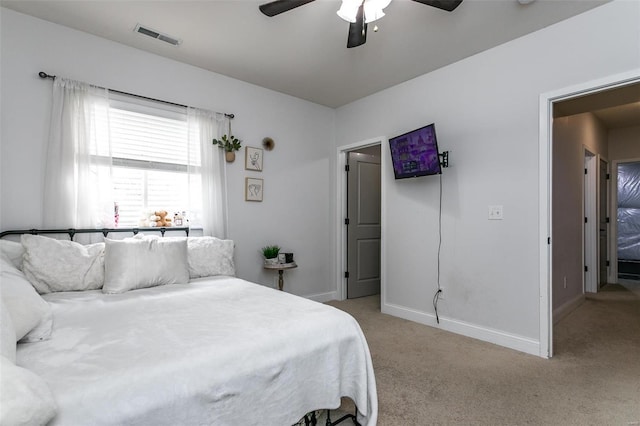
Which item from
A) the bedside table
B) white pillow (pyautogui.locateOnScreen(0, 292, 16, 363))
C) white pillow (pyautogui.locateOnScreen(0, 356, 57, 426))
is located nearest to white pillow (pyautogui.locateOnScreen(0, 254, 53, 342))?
white pillow (pyautogui.locateOnScreen(0, 292, 16, 363))

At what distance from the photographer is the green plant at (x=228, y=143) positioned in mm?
3481

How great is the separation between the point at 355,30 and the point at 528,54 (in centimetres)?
167

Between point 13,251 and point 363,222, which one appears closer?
point 13,251

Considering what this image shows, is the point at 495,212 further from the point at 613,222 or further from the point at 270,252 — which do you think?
the point at 613,222

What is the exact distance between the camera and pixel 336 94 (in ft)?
13.5

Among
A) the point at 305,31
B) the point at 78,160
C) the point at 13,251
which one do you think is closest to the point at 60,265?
the point at 13,251

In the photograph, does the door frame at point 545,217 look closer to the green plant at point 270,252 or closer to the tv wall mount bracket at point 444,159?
the tv wall mount bracket at point 444,159

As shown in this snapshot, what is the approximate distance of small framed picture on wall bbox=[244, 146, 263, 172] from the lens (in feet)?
12.2

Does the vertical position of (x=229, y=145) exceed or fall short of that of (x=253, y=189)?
it exceeds it

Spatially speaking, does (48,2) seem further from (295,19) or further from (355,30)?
(355,30)

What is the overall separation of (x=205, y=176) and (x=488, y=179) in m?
2.80

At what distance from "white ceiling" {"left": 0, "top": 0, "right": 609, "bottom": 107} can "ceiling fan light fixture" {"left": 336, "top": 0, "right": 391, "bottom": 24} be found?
374 millimetres

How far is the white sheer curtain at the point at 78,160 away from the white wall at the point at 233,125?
0.29 feet

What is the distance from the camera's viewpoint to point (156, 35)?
2781 mm
